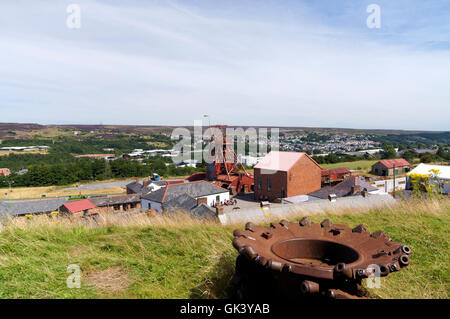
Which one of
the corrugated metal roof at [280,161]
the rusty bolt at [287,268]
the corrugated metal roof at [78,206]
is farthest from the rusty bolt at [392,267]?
the corrugated metal roof at [78,206]

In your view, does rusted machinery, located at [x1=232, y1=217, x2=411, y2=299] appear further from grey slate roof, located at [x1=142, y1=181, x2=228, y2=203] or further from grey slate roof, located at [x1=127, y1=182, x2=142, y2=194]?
grey slate roof, located at [x1=127, y1=182, x2=142, y2=194]

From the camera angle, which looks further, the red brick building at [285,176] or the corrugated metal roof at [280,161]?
the corrugated metal roof at [280,161]

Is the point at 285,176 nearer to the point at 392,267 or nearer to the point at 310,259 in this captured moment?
the point at 310,259

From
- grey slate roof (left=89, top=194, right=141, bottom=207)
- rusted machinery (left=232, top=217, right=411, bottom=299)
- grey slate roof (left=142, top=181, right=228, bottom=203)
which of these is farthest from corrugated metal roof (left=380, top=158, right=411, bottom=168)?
rusted machinery (left=232, top=217, right=411, bottom=299)

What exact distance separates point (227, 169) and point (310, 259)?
129ft

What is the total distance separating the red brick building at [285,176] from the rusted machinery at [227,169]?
489cm

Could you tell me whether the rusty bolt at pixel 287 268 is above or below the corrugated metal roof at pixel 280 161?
above

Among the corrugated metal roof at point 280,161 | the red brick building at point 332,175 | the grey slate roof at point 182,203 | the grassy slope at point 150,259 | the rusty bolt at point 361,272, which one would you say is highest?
the rusty bolt at point 361,272

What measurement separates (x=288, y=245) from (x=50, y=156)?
13603 cm

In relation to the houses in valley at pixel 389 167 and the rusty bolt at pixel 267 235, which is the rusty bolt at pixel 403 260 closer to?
the rusty bolt at pixel 267 235

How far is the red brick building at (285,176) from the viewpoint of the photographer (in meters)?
33.9

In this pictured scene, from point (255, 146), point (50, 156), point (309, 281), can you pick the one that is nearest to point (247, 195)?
point (309, 281)

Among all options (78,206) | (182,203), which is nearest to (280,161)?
(182,203)
